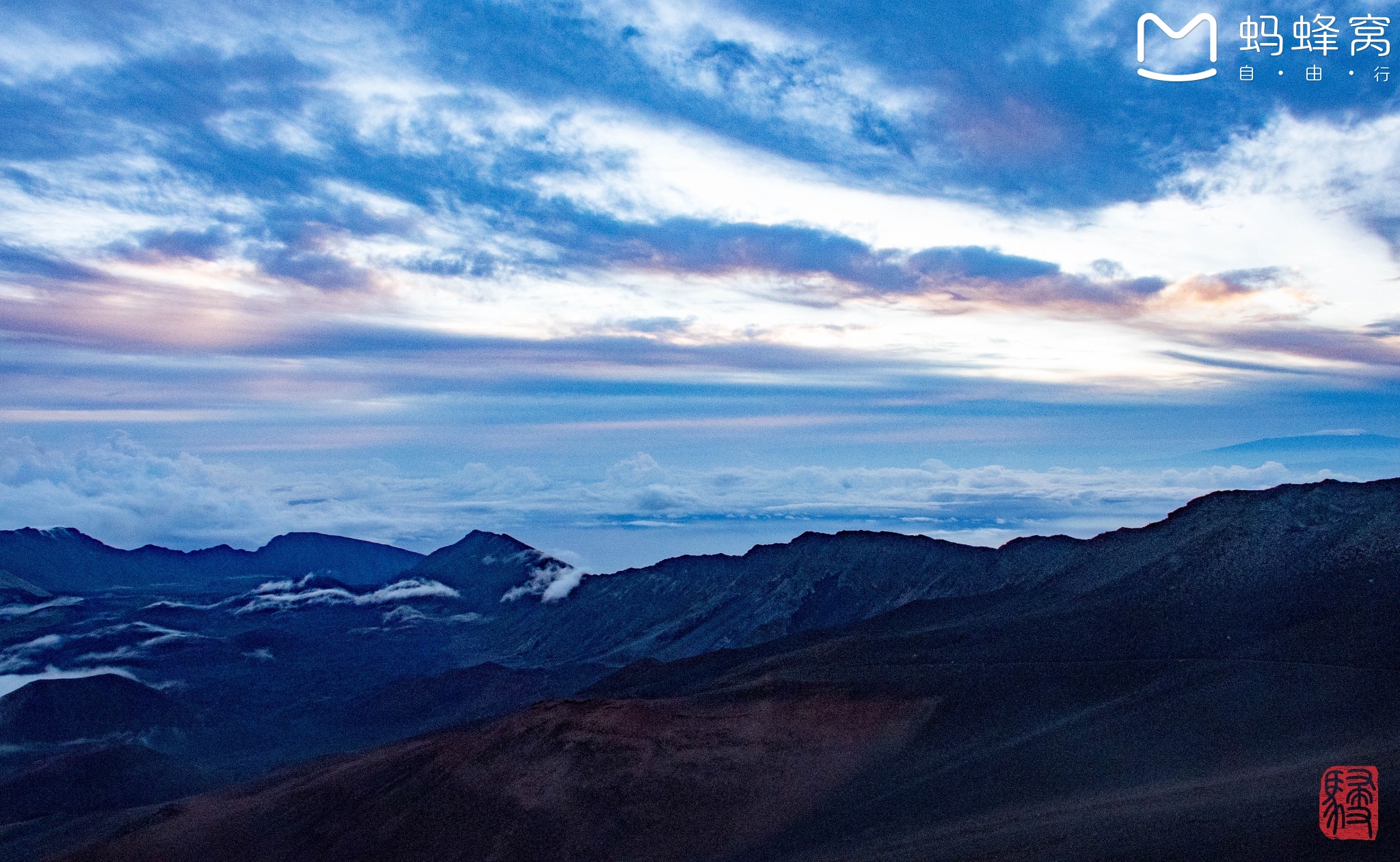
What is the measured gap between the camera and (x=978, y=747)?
4588 cm

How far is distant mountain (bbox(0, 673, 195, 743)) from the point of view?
12975 centimetres

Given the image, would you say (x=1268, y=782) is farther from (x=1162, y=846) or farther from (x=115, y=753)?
(x=115, y=753)

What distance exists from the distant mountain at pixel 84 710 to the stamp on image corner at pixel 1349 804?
139131mm

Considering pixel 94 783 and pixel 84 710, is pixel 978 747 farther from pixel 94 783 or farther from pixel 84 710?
pixel 84 710

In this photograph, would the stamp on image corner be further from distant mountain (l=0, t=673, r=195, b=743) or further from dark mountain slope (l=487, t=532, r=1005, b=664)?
distant mountain (l=0, t=673, r=195, b=743)

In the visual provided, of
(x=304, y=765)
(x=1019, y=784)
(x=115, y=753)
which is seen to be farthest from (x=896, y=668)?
(x=115, y=753)

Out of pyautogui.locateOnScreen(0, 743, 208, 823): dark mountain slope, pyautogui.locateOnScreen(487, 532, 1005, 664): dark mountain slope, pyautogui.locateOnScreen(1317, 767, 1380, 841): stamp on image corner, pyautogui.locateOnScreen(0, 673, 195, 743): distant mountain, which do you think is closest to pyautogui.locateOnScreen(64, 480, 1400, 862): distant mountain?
pyautogui.locateOnScreen(1317, 767, 1380, 841): stamp on image corner

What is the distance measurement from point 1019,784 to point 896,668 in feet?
59.2

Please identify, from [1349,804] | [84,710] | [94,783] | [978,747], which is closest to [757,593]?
[94,783]

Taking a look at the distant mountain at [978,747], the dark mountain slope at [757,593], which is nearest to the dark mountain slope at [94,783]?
the distant mountain at [978,747]

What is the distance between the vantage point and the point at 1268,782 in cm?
3238

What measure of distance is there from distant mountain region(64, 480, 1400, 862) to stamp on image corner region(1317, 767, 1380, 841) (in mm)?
393

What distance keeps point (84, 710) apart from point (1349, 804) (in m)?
149

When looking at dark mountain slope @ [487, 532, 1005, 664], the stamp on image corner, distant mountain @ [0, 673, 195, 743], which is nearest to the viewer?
the stamp on image corner
